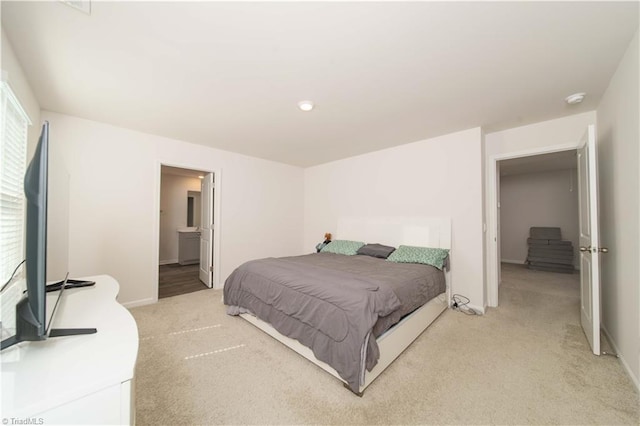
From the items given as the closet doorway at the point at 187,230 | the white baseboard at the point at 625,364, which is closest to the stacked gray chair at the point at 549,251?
the white baseboard at the point at 625,364

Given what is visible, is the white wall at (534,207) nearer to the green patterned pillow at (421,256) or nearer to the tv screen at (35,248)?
the green patterned pillow at (421,256)

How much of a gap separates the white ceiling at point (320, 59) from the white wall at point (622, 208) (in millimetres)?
225

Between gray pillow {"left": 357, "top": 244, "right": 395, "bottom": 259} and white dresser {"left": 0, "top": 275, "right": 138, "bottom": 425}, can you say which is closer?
white dresser {"left": 0, "top": 275, "right": 138, "bottom": 425}

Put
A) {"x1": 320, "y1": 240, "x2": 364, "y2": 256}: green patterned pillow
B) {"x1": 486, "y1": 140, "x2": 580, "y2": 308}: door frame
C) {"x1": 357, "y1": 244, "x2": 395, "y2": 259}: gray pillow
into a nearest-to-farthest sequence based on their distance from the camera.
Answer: {"x1": 486, "y1": 140, "x2": 580, "y2": 308}: door frame, {"x1": 357, "y1": 244, "x2": 395, "y2": 259}: gray pillow, {"x1": 320, "y1": 240, "x2": 364, "y2": 256}: green patterned pillow

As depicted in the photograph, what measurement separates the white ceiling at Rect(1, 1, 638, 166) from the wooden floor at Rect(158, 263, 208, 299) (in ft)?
8.51

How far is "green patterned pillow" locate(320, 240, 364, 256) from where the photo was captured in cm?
386

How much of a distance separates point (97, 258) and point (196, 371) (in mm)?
2187

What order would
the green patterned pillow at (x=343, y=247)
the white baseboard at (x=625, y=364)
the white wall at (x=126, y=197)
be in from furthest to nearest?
the green patterned pillow at (x=343, y=247)
the white wall at (x=126, y=197)
the white baseboard at (x=625, y=364)

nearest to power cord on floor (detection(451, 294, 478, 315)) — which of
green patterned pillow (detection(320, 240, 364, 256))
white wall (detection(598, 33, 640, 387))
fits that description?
white wall (detection(598, 33, 640, 387))

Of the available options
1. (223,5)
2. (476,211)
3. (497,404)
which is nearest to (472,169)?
(476,211)

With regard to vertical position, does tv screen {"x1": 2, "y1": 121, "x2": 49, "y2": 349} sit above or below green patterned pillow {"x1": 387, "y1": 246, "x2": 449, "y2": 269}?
above

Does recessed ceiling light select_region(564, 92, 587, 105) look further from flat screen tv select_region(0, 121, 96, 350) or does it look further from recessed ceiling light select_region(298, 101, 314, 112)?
flat screen tv select_region(0, 121, 96, 350)

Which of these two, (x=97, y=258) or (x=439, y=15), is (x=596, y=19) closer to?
(x=439, y=15)

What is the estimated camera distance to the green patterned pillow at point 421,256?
3008 millimetres
